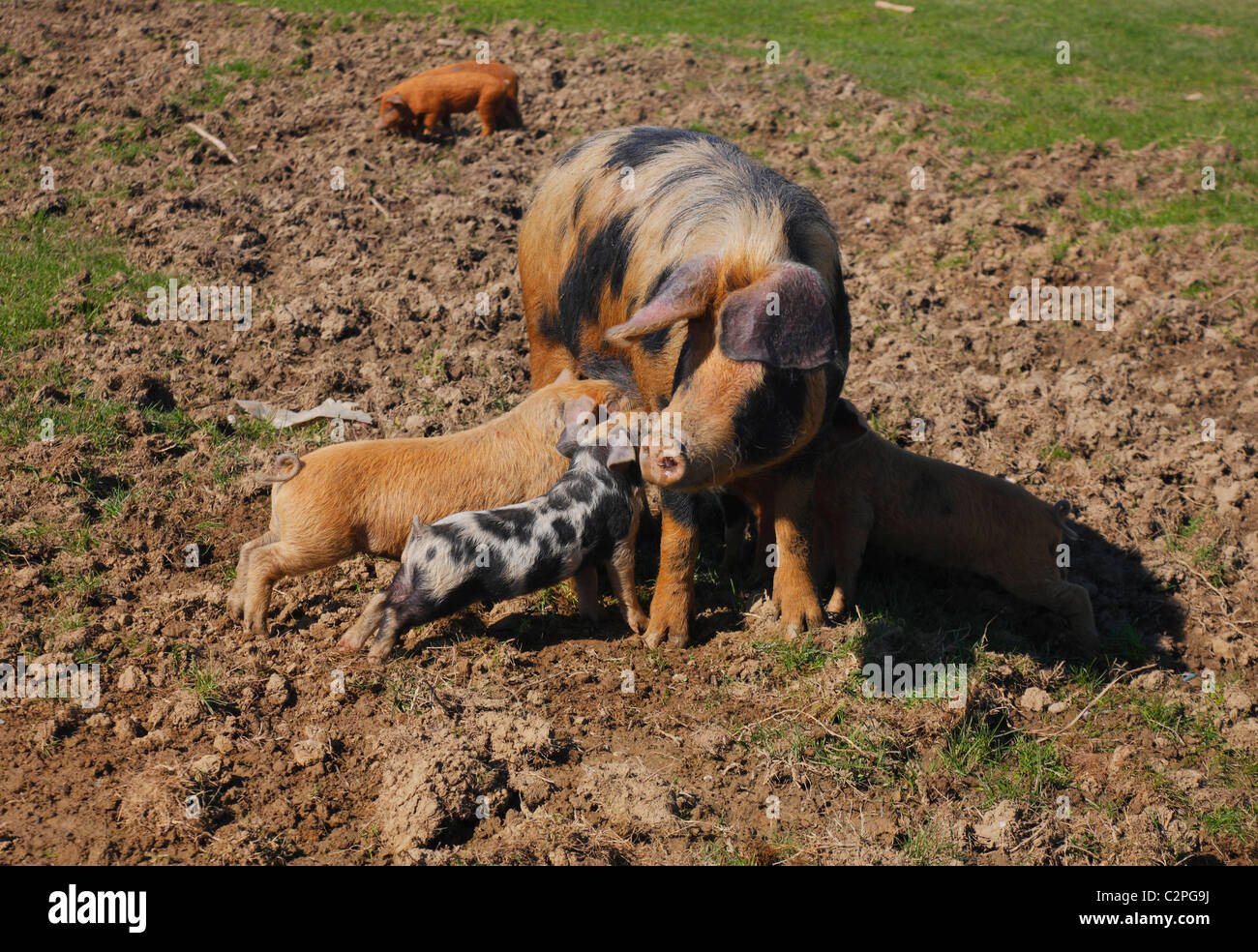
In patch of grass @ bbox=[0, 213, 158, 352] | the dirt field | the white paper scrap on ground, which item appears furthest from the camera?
patch of grass @ bbox=[0, 213, 158, 352]

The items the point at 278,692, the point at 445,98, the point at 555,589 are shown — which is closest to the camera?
the point at 278,692

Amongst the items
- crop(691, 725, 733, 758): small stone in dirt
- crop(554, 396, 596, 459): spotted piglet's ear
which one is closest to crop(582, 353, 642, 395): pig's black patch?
crop(554, 396, 596, 459): spotted piglet's ear

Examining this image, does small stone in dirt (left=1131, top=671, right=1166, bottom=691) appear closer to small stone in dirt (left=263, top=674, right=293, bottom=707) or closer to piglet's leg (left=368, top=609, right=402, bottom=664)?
piglet's leg (left=368, top=609, right=402, bottom=664)

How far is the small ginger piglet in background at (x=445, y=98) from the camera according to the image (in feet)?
34.1

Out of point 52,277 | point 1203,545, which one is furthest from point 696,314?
point 52,277

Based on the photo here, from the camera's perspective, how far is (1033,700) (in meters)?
4.97

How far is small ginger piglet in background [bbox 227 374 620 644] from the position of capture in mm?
4910

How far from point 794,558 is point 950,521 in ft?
3.38

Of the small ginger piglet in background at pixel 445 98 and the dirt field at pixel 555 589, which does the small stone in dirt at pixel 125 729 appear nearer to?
the dirt field at pixel 555 589

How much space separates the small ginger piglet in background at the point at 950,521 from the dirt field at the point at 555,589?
0.88 ft

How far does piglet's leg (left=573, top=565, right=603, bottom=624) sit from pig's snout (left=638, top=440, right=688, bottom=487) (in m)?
1.30


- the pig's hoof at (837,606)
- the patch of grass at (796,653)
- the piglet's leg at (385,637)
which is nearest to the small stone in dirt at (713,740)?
the patch of grass at (796,653)

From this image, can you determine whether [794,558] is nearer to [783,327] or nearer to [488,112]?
[783,327]

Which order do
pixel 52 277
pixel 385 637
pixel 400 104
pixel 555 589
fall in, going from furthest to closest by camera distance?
pixel 400 104
pixel 52 277
pixel 555 589
pixel 385 637
